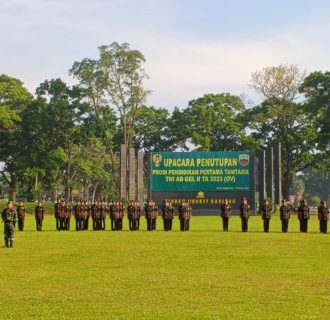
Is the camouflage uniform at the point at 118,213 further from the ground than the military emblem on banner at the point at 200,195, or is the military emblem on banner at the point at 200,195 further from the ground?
the military emblem on banner at the point at 200,195

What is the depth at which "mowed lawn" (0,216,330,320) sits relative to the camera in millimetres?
10507

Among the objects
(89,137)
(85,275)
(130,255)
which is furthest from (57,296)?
(89,137)

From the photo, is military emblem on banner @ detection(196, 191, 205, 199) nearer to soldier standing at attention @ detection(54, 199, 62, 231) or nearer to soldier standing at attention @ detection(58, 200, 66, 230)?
soldier standing at attention @ detection(54, 199, 62, 231)

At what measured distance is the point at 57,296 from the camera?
39.2 ft

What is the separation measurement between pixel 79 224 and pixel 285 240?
1228 cm

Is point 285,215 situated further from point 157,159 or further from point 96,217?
point 157,159

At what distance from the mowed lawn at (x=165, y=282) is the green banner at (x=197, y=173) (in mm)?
35305

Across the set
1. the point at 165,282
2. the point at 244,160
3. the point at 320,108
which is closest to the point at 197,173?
the point at 244,160

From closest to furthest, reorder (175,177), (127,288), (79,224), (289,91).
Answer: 1. (127,288)
2. (79,224)
3. (175,177)
4. (289,91)

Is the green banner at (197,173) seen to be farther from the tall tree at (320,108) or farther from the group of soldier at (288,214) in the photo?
the group of soldier at (288,214)

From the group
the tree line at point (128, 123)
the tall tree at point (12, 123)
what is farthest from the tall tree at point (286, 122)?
the tall tree at point (12, 123)

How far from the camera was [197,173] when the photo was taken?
2304 inches

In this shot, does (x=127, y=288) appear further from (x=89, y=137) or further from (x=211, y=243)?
(x=89, y=137)

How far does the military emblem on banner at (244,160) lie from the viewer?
58.6 metres
